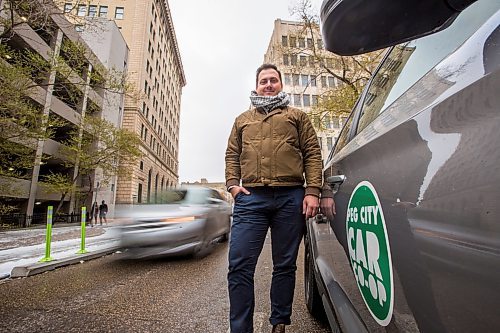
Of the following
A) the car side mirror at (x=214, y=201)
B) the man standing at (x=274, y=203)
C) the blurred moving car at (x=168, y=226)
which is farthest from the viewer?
the car side mirror at (x=214, y=201)

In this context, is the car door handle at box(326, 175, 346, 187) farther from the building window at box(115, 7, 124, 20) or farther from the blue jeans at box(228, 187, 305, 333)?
the building window at box(115, 7, 124, 20)

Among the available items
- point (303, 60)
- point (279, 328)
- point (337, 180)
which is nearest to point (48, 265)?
point (279, 328)

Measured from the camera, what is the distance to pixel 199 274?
447 centimetres

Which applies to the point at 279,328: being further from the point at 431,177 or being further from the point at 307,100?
the point at 307,100

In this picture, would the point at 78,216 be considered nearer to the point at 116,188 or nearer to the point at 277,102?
the point at 116,188

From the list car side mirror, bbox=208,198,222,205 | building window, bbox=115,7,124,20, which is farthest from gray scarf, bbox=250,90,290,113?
building window, bbox=115,7,124,20

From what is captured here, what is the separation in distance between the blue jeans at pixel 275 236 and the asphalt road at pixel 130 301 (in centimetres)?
70

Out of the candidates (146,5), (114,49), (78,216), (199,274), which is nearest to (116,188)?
(78,216)

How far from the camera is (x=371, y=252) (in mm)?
956

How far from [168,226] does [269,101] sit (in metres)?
3.80

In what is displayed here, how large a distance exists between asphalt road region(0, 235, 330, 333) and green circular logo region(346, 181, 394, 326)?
4.85 ft

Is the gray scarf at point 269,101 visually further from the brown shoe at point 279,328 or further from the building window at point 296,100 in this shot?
the building window at point 296,100

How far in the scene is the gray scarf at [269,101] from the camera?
1959mm

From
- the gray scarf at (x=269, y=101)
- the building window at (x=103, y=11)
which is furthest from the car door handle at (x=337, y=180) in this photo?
the building window at (x=103, y=11)
